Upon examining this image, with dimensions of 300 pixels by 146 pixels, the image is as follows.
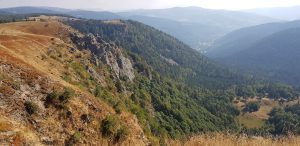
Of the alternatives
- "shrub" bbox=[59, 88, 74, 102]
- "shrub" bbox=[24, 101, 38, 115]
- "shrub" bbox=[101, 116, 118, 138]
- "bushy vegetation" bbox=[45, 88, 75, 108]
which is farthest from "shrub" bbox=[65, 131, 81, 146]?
"shrub" bbox=[59, 88, 74, 102]

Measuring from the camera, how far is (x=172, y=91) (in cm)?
19512

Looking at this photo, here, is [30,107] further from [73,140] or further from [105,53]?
[105,53]

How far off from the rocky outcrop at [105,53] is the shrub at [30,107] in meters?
84.7

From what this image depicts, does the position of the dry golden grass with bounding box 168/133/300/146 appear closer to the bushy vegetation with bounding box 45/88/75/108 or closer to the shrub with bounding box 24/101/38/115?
the shrub with bounding box 24/101/38/115

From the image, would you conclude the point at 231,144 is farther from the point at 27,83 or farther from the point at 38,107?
the point at 27,83

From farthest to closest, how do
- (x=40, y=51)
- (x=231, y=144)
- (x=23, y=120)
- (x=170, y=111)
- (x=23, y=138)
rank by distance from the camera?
(x=170, y=111) → (x=40, y=51) → (x=23, y=120) → (x=23, y=138) → (x=231, y=144)

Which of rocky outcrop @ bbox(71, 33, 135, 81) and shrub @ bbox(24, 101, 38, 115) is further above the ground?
shrub @ bbox(24, 101, 38, 115)

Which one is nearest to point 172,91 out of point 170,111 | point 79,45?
point 170,111

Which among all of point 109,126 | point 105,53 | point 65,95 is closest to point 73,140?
point 109,126

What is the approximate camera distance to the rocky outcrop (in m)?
126

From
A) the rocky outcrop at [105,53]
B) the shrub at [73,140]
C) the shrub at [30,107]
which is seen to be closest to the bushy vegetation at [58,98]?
the shrub at [30,107]

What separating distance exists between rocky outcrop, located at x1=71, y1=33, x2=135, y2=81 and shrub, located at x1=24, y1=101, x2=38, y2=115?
8474 centimetres

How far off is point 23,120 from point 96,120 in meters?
8.30

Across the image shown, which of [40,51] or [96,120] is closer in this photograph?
[96,120]
